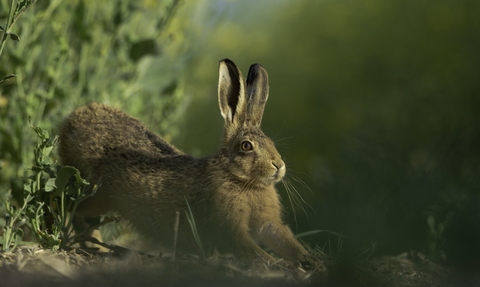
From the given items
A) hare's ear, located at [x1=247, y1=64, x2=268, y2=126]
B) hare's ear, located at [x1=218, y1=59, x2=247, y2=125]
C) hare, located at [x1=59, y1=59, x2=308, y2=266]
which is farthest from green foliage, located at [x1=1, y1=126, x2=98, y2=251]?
hare's ear, located at [x1=247, y1=64, x2=268, y2=126]

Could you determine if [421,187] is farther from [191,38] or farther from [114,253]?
[191,38]

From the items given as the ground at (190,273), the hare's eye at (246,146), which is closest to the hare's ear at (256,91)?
the hare's eye at (246,146)

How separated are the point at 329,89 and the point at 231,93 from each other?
5881mm

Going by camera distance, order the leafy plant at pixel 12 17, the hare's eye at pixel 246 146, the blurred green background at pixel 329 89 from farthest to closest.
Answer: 1. the hare's eye at pixel 246 146
2. the leafy plant at pixel 12 17
3. the blurred green background at pixel 329 89

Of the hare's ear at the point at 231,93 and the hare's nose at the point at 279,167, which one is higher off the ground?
the hare's ear at the point at 231,93

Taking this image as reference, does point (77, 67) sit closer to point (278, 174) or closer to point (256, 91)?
point (256, 91)

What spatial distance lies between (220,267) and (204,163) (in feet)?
4.34

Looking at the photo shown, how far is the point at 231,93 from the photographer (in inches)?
169

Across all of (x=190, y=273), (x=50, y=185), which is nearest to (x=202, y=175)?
(x=50, y=185)

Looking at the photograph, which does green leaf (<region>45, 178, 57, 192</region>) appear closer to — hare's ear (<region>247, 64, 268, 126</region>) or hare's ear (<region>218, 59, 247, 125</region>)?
hare's ear (<region>218, 59, 247, 125</region>)

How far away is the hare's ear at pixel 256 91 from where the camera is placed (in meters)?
4.24

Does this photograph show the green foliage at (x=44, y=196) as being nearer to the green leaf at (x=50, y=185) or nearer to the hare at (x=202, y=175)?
the green leaf at (x=50, y=185)

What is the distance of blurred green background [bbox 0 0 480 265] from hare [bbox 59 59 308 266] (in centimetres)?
29

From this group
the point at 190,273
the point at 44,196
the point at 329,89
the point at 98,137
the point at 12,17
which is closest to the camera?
the point at 190,273
